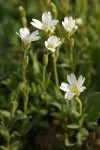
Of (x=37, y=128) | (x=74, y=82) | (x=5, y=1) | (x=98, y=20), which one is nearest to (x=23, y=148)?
(x=37, y=128)

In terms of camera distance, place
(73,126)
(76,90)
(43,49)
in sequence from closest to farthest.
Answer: (76,90), (73,126), (43,49)

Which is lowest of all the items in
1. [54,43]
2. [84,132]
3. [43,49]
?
[84,132]

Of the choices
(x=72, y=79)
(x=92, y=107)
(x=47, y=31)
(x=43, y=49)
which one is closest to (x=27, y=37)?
(x=47, y=31)

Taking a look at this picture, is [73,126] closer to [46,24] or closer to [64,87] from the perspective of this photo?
[64,87]

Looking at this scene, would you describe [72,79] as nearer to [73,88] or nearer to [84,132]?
[73,88]

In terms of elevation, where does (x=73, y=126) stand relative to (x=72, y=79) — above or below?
below

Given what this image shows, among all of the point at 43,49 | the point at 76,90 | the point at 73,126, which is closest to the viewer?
the point at 76,90

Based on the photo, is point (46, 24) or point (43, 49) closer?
point (46, 24)
